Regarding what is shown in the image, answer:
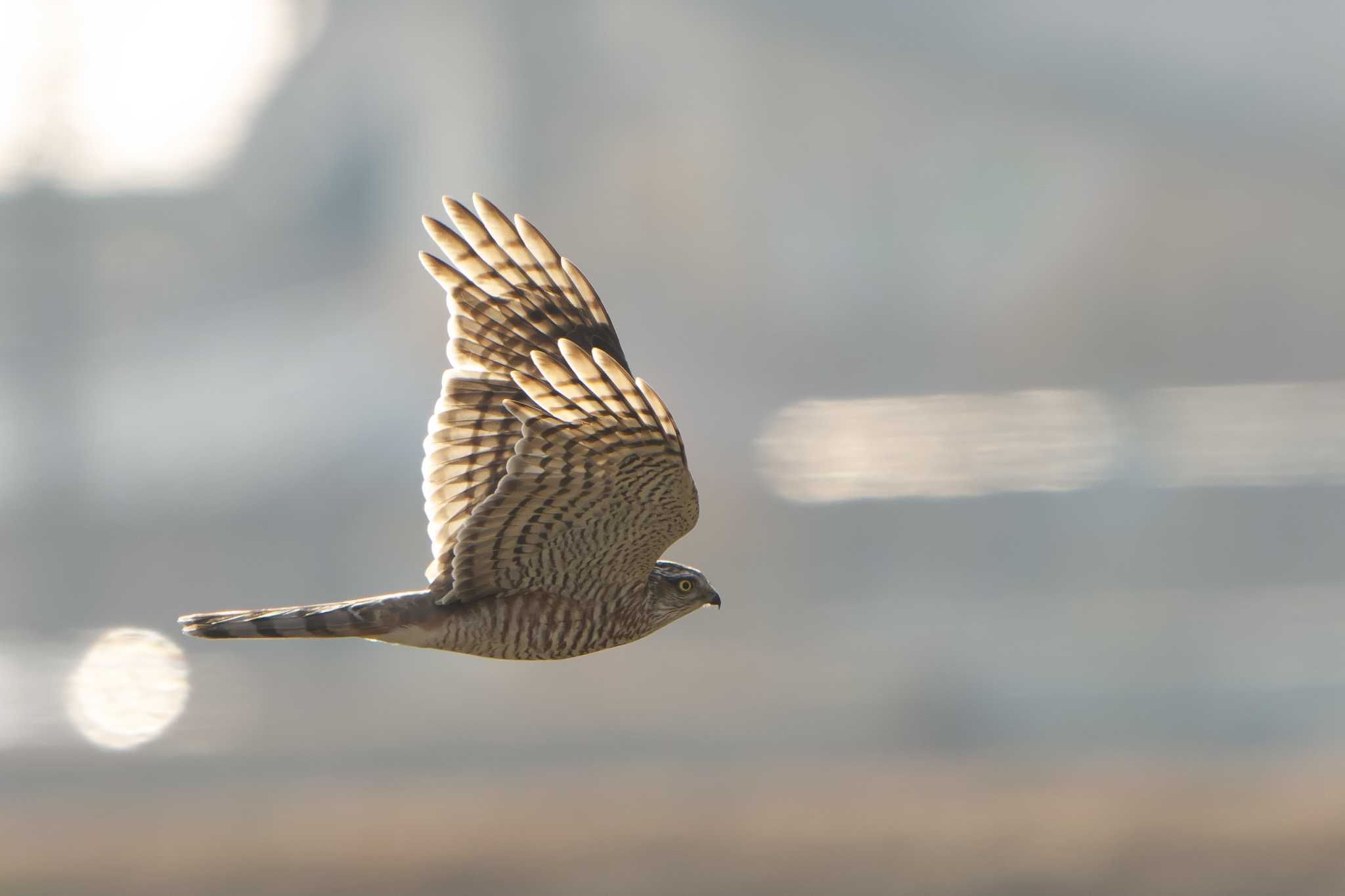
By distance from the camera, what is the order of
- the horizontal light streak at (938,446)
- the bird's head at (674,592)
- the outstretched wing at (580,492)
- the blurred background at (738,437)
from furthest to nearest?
the horizontal light streak at (938,446) → the blurred background at (738,437) → the bird's head at (674,592) → the outstretched wing at (580,492)

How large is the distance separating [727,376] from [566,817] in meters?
3.29

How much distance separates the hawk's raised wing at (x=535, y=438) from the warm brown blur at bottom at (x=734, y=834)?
9.02 m

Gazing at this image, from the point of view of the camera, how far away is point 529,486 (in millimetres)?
1379

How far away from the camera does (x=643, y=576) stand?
5.13 feet

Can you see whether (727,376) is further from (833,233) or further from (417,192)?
(417,192)

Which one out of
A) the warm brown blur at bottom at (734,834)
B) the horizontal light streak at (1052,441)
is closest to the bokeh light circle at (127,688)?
the warm brown blur at bottom at (734,834)

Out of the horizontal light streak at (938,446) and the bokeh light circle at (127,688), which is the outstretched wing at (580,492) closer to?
the horizontal light streak at (938,446)

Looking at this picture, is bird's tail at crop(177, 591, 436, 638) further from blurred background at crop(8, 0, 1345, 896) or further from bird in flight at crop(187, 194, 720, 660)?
blurred background at crop(8, 0, 1345, 896)

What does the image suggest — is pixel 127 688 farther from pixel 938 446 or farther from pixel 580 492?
pixel 580 492

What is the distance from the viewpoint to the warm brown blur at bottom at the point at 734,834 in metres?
10.1

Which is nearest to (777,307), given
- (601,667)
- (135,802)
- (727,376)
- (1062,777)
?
(727,376)

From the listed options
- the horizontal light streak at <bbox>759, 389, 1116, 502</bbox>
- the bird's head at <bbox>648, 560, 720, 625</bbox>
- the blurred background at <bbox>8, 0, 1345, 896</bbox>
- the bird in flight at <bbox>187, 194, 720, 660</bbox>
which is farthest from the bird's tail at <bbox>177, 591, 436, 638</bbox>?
the horizontal light streak at <bbox>759, 389, 1116, 502</bbox>

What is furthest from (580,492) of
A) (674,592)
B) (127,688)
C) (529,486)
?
(127,688)

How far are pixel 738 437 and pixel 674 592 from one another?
7.96 meters
